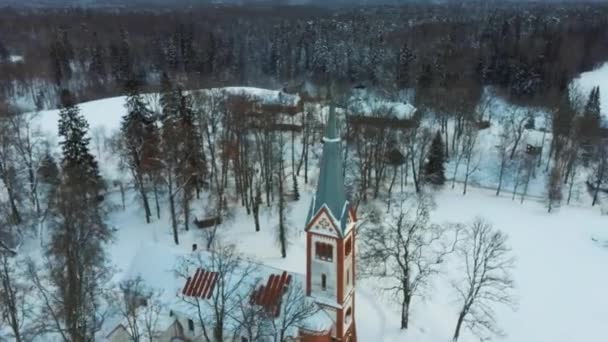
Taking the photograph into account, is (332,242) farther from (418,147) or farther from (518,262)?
(418,147)

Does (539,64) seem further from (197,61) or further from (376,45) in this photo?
(197,61)

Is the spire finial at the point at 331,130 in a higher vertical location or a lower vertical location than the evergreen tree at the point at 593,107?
higher

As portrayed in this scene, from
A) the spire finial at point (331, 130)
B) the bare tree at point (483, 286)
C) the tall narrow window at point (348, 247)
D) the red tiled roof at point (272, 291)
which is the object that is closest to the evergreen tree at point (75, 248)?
the red tiled roof at point (272, 291)

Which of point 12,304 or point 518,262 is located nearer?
point 12,304

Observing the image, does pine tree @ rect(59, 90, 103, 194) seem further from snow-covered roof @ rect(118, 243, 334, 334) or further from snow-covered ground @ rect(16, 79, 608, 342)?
snow-covered roof @ rect(118, 243, 334, 334)

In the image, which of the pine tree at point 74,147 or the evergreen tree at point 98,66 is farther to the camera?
the evergreen tree at point 98,66

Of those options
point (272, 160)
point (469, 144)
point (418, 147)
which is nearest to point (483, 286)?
point (272, 160)

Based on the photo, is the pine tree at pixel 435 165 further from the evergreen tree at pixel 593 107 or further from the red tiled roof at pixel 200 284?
the red tiled roof at pixel 200 284

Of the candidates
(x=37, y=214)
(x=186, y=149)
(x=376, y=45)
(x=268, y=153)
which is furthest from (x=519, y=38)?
(x=37, y=214)
